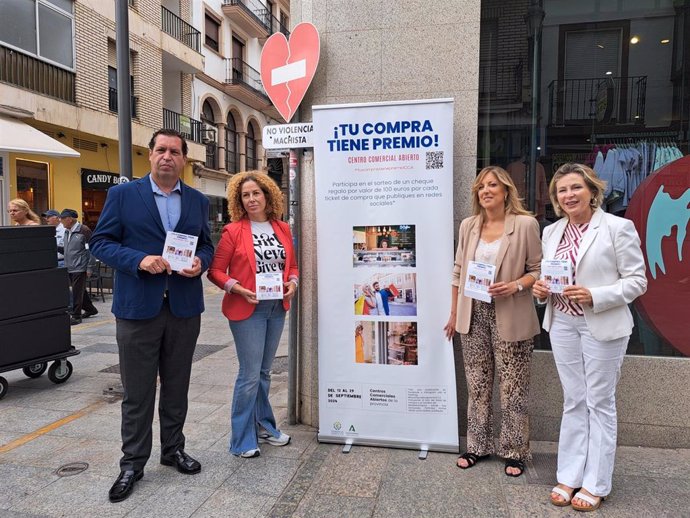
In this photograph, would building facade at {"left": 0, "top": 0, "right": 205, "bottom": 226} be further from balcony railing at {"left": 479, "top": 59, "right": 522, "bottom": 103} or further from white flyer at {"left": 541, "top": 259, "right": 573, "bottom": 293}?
white flyer at {"left": 541, "top": 259, "right": 573, "bottom": 293}

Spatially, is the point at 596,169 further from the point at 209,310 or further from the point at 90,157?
the point at 90,157

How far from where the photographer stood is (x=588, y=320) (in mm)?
2975

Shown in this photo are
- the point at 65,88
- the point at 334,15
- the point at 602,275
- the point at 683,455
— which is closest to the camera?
the point at 602,275

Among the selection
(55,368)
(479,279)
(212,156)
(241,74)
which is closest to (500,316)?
(479,279)

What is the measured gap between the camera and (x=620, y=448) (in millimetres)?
3869

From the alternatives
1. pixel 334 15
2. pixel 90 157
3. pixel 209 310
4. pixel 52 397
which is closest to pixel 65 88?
pixel 90 157

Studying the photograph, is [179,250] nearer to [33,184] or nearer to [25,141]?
[25,141]

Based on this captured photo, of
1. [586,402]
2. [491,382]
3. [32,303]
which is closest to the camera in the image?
[586,402]

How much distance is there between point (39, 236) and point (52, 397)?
1645 mm

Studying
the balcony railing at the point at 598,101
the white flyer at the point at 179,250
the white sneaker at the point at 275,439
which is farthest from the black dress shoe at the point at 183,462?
the balcony railing at the point at 598,101

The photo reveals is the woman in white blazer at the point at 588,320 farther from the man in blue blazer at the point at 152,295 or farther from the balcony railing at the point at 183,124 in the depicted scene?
the balcony railing at the point at 183,124

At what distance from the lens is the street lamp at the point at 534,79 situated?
13.5 feet

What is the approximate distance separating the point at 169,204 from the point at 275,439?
1931 mm

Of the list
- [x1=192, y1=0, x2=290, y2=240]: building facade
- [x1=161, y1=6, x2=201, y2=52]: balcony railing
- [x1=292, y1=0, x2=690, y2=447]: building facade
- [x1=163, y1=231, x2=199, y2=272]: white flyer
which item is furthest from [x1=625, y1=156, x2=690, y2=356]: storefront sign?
[x1=192, y1=0, x2=290, y2=240]: building facade
